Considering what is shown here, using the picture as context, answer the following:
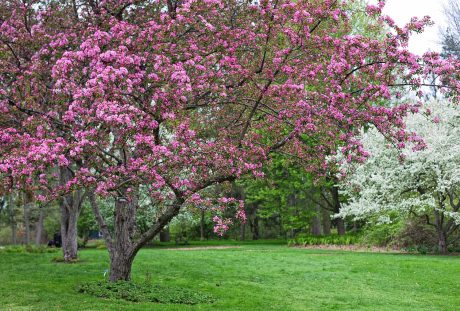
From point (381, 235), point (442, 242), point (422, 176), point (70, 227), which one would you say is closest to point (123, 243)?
point (70, 227)

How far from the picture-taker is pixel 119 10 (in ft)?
37.9

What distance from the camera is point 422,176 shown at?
2317 cm

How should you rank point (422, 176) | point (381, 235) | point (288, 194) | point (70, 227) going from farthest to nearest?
1. point (288, 194)
2. point (381, 235)
3. point (422, 176)
4. point (70, 227)

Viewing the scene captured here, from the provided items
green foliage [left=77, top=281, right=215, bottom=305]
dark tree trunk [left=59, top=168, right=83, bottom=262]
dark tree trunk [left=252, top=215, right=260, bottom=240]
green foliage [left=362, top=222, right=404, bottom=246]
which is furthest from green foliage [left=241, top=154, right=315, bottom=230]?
green foliage [left=77, top=281, right=215, bottom=305]

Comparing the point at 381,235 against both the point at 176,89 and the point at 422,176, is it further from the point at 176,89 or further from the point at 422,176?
the point at 176,89

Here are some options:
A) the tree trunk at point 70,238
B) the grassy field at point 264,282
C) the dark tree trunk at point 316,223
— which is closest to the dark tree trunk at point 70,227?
the tree trunk at point 70,238

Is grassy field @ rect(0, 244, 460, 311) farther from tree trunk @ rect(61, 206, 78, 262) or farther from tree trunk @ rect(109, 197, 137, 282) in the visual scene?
tree trunk @ rect(109, 197, 137, 282)

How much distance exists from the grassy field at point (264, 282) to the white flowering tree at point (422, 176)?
4.38 meters

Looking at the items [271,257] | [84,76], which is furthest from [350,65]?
[271,257]

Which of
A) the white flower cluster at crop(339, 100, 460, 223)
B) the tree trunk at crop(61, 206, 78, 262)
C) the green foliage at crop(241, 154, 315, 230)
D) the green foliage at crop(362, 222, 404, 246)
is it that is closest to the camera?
the tree trunk at crop(61, 206, 78, 262)

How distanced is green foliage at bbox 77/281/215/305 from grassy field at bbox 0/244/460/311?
0.30m

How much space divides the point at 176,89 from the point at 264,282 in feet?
24.0

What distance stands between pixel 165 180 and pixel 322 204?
28814 mm

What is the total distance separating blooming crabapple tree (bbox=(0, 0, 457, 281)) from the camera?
28.8 ft
